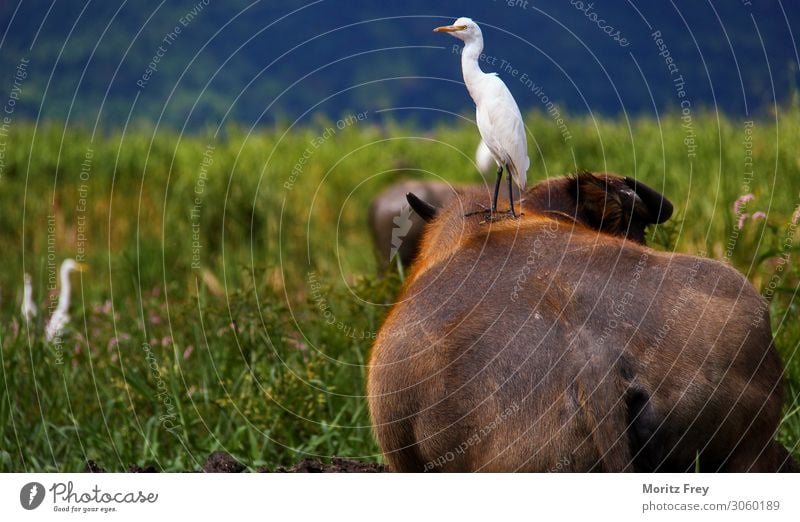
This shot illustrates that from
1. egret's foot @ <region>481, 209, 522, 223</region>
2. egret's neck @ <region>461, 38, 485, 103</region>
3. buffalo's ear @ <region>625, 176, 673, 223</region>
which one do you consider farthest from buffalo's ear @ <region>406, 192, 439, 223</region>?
buffalo's ear @ <region>625, 176, 673, 223</region>

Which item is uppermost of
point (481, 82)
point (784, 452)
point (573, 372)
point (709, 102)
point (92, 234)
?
point (481, 82)

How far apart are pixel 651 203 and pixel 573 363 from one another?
1.11 m

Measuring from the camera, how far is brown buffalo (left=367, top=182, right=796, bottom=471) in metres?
3.26

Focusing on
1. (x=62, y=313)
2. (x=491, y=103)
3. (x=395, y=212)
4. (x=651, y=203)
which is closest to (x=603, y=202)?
(x=651, y=203)

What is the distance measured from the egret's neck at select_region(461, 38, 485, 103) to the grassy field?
0.76 metres

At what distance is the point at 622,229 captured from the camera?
13.7ft

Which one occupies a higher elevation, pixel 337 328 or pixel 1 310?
pixel 337 328

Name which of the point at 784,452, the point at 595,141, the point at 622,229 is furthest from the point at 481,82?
the point at 595,141

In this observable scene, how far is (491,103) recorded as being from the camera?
3762mm

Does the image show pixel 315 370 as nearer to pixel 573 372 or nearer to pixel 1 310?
pixel 573 372

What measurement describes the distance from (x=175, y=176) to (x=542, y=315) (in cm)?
1006

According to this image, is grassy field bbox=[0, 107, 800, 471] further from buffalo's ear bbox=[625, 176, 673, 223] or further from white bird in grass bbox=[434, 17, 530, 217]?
white bird in grass bbox=[434, 17, 530, 217]

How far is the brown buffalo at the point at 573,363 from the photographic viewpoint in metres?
3.26

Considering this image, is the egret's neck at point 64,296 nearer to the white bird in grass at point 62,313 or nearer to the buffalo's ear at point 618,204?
the white bird in grass at point 62,313
